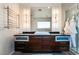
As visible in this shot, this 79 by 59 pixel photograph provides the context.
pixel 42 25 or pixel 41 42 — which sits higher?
pixel 42 25

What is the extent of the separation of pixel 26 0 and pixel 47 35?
1.86 meters

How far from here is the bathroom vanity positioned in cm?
442

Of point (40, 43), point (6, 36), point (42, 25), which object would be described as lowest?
point (40, 43)

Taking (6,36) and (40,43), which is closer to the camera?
(6,36)

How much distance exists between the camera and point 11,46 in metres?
4.40

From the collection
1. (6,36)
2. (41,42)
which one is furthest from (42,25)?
(6,36)

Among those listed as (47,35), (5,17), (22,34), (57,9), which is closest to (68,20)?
(57,9)

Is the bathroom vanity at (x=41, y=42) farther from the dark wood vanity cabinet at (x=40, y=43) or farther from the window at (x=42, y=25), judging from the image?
the window at (x=42, y=25)

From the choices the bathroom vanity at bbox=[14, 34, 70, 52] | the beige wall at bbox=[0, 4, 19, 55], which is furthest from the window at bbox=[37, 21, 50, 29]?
the beige wall at bbox=[0, 4, 19, 55]

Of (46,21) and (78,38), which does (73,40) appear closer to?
(78,38)

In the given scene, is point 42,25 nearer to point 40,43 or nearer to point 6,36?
point 40,43

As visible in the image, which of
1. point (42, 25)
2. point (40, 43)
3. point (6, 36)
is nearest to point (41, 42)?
point (40, 43)

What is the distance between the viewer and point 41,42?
4562 mm

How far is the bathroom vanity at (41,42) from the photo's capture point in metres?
4.42
